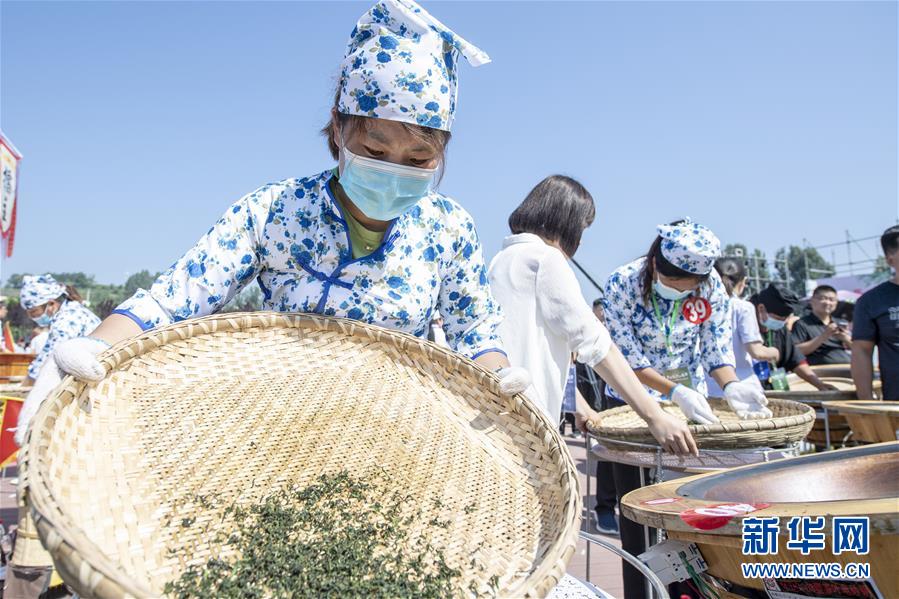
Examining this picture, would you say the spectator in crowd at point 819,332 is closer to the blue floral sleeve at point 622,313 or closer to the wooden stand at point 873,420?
the wooden stand at point 873,420

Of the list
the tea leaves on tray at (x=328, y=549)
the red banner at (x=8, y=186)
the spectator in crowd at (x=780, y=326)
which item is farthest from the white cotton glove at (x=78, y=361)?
the red banner at (x=8, y=186)

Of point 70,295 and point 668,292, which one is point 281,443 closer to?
point 668,292

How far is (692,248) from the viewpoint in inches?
114

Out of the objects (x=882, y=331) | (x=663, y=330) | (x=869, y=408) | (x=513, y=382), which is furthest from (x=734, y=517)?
(x=882, y=331)

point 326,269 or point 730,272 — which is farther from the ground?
point 730,272

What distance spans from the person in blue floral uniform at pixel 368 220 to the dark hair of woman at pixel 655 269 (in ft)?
5.00

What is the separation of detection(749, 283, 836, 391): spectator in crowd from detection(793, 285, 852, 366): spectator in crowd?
23.8 inches

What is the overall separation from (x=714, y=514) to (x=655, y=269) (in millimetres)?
2057

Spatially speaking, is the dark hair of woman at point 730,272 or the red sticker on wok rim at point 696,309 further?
the dark hair of woman at point 730,272

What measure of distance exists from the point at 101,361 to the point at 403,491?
618 mm

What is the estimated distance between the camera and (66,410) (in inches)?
45.3

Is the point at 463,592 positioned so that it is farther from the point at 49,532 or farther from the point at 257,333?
the point at 257,333

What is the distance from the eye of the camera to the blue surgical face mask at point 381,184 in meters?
1.56

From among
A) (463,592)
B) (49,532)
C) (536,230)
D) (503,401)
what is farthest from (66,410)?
(536,230)
